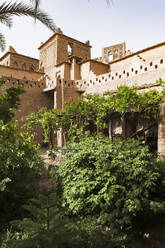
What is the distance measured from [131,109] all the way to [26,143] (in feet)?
21.0

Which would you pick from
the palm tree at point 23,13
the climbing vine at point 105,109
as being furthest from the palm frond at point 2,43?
the climbing vine at point 105,109

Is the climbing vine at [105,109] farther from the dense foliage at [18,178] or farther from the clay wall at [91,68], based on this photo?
the clay wall at [91,68]

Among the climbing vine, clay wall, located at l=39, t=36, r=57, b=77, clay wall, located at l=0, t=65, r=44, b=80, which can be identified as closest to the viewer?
the climbing vine

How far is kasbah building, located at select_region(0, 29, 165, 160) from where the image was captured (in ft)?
36.7

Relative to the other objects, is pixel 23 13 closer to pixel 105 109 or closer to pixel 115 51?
pixel 105 109

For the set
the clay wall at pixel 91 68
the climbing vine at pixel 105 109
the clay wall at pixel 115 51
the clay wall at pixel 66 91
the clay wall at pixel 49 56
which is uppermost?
the clay wall at pixel 115 51

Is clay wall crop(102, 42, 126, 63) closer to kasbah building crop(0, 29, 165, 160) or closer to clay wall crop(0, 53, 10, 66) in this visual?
kasbah building crop(0, 29, 165, 160)

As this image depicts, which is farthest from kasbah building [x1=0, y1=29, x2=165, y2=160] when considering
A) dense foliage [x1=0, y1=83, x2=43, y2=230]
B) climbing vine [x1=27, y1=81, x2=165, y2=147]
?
dense foliage [x1=0, y1=83, x2=43, y2=230]

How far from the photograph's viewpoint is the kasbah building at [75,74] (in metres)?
11.2

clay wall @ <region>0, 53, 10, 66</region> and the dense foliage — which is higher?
clay wall @ <region>0, 53, 10, 66</region>

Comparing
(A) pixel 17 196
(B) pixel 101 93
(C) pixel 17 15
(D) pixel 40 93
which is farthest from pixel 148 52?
(A) pixel 17 196

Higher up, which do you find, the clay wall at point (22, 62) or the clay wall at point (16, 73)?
the clay wall at point (22, 62)

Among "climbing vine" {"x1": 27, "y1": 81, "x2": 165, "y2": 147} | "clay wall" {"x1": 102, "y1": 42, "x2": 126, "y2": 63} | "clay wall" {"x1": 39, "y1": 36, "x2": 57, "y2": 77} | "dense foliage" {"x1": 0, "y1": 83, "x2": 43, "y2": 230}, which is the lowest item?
"dense foliage" {"x1": 0, "y1": 83, "x2": 43, "y2": 230}

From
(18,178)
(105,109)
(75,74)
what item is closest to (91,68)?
(75,74)
